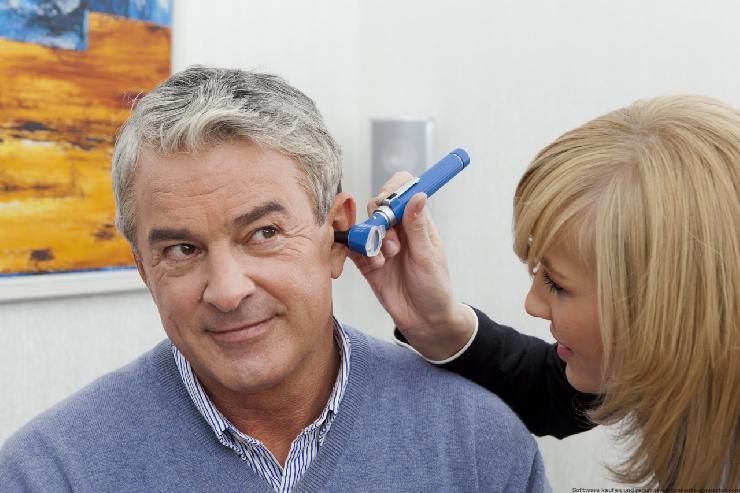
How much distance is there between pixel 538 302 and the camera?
134 centimetres

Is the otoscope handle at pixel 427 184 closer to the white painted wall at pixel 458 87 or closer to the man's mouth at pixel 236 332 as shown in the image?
the man's mouth at pixel 236 332

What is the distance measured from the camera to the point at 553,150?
4.22 feet

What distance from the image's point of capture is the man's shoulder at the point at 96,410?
1353mm

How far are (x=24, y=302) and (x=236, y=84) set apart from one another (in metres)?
1.33

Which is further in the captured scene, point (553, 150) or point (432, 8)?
point (432, 8)

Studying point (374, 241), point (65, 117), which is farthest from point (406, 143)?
point (374, 241)

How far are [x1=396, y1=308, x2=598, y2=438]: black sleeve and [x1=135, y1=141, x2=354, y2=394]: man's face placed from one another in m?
0.30

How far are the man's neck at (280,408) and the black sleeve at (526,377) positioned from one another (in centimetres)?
20

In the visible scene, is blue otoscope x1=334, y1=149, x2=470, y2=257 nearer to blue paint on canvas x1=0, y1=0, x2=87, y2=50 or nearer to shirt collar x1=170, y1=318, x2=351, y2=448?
shirt collar x1=170, y1=318, x2=351, y2=448

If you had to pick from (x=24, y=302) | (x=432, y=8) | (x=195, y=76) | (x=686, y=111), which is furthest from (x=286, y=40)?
(x=686, y=111)

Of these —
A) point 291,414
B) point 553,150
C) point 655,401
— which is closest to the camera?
point 655,401

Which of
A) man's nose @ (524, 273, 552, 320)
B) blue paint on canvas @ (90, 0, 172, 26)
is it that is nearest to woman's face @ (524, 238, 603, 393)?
man's nose @ (524, 273, 552, 320)

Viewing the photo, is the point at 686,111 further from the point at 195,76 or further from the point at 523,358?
the point at 195,76

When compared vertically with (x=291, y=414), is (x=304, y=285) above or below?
above
